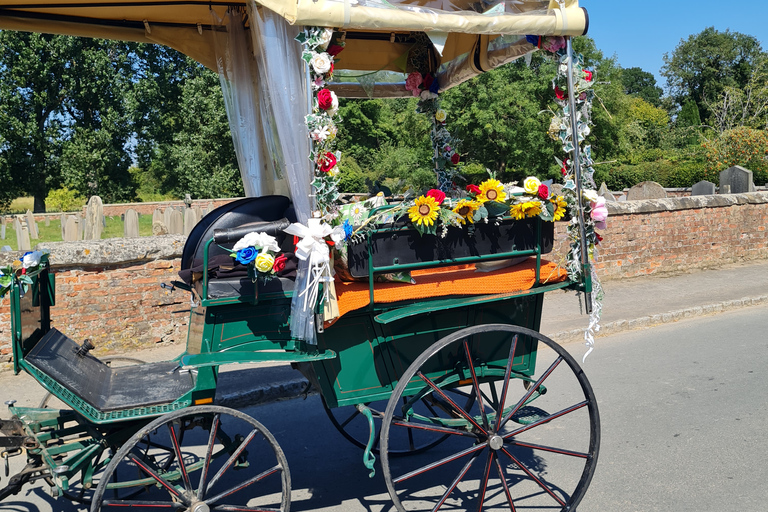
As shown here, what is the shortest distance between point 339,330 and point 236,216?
0.90m

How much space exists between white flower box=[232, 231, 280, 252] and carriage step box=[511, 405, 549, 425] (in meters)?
1.75

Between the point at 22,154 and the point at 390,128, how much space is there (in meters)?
18.0

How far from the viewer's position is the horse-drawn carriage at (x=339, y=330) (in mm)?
3152

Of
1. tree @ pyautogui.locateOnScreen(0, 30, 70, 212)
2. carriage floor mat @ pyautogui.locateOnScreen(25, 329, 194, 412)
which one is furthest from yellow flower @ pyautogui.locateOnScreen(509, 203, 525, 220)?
tree @ pyautogui.locateOnScreen(0, 30, 70, 212)

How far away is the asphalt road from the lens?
12.9 ft

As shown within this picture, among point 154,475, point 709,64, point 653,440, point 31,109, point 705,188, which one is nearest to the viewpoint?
point 154,475

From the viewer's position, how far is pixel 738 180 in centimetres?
1420

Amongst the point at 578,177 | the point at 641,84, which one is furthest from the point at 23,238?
the point at 641,84

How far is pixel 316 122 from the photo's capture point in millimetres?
3199

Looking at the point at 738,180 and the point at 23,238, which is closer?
the point at 738,180

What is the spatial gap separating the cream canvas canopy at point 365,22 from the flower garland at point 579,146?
0.19m

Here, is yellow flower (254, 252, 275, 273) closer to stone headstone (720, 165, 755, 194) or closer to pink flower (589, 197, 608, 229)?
pink flower (589, 197, 608, 229)

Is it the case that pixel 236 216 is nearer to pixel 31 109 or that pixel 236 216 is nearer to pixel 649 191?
pixel 649 191

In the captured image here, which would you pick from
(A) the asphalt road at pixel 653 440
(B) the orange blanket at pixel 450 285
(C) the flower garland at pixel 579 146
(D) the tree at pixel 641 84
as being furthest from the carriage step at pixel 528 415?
(D) the tree at pixel 641 84
